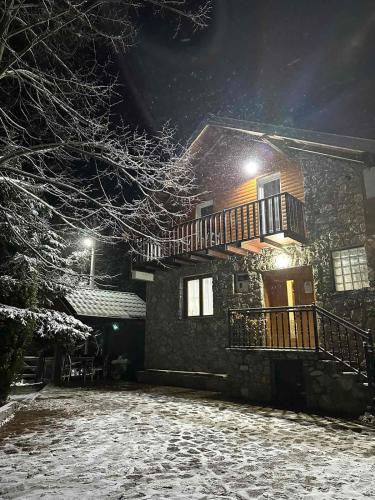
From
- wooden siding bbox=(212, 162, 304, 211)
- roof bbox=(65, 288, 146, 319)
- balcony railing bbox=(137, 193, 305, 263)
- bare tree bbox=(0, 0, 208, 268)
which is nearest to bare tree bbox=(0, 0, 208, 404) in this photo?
bare tree bbox=(0, 0, 208, 268)

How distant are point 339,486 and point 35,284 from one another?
23.5 feet

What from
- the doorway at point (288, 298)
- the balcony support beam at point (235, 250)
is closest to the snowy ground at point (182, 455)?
the doorway at point (288, 298)

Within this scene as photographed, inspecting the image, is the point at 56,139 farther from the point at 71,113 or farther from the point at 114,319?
the point at 114,319

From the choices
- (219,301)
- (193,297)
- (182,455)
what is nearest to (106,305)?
(193,297)

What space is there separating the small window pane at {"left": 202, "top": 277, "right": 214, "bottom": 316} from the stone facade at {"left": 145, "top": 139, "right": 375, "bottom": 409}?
40 centimetres

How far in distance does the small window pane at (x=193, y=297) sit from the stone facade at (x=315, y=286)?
360mm

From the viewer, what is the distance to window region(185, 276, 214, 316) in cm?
1337

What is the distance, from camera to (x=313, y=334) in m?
10.2

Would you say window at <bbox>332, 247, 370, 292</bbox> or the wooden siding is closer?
window at <bbox>332, 247, 370, 292</bbox>

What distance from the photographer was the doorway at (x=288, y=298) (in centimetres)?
1074

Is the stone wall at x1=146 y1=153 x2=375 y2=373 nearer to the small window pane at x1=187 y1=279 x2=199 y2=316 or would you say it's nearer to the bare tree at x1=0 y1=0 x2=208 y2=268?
the small window pane at x1=187 y1=279 x2=199 y2=316

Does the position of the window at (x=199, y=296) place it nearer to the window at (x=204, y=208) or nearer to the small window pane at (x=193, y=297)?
the small window pane at (x=193, y=297)

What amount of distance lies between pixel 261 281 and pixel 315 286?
1947 millimetres

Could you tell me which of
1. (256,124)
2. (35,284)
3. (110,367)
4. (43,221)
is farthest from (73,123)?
(110,367)
